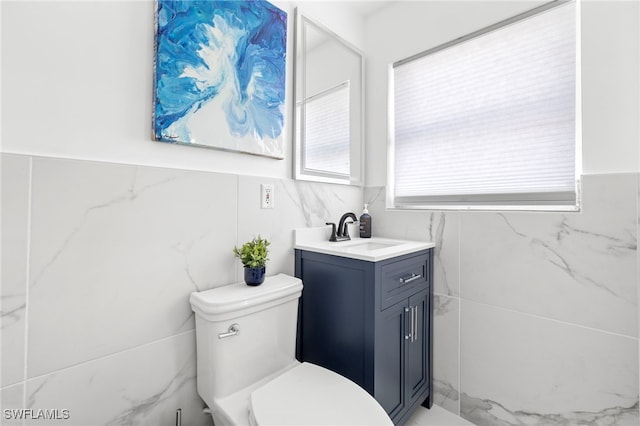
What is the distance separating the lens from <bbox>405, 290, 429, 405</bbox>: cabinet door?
147 centimetres

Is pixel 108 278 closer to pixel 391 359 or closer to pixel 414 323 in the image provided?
pixel 391 359

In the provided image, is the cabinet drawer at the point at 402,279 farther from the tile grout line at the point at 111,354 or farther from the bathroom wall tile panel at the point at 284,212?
the tile grout line at the point at 111,354

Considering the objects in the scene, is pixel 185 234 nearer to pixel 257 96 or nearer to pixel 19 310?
pixel 19 310

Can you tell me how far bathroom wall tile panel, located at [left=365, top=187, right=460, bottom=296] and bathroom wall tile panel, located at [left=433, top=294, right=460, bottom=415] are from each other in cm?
8

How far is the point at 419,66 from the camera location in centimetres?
182

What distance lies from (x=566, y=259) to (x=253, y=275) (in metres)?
1.38

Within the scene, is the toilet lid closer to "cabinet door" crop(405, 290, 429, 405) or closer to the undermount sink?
"cabinet door" crop(405, 290, 429, 405)

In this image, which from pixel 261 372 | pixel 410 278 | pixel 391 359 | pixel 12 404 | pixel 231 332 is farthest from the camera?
pixel 410 278

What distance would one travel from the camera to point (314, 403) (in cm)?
97

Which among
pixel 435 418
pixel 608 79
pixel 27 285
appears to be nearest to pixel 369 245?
pixel 435 418

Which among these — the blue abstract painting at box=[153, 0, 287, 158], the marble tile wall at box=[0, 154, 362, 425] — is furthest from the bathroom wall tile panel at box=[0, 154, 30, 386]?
the blue abstract painting at box=[153, 0, 287, 158]

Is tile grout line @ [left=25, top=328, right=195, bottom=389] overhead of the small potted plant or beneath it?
beneath

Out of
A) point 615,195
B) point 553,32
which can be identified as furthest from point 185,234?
point 553,32

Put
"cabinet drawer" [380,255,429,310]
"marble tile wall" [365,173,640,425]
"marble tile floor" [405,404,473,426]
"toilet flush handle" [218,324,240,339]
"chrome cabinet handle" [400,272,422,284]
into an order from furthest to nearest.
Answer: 1. "marble tile floor" [405,404,473,426]
2. "chrome cabinet handle" [400,272,422,284]
3. "cabinet drawer" [380,255,429,310]
4. "marble tile wall" [365,173,640,425]
5. "toilet flush handle" [218,324,240,339]
